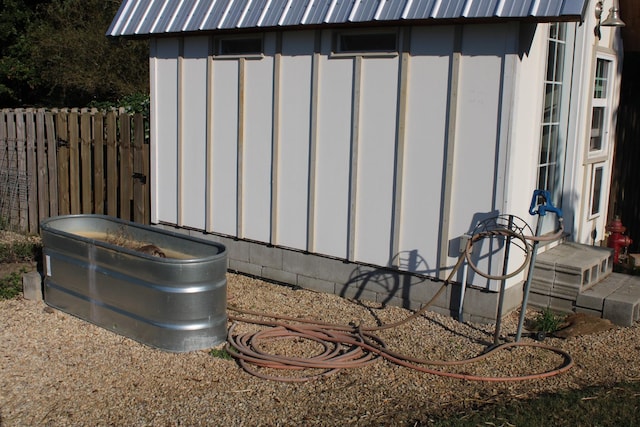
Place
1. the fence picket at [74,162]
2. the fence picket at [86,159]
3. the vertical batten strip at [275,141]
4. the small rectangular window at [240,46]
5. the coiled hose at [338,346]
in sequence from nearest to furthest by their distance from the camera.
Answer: the coiled hose at [338,346] → the vertical batten strip at [275,141] → the small rectangular window at [240,46] → the fence picket at [86,159] → the fence picket at [74,162]

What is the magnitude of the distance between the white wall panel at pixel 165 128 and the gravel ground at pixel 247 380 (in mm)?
2643

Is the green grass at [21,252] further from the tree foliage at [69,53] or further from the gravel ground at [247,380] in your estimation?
the tree foliage at [69,53]

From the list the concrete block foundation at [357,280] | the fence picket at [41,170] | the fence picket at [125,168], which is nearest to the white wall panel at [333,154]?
the concrete block foundation at [357,280]

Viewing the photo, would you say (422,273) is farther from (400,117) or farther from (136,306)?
(136,306)

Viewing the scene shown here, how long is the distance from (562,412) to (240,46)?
5547mm

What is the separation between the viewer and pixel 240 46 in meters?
8.46

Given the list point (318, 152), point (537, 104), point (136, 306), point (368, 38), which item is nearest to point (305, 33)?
point (368, 38)

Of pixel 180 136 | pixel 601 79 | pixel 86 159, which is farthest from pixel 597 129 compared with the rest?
pixel 86 159

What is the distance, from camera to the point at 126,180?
9.78 m

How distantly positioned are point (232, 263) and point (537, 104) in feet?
13.3

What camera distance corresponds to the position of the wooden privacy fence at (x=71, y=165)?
9695 mm

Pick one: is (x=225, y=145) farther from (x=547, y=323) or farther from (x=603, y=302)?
(x=603, y=302)

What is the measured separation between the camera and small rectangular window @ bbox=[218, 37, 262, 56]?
27.3 feet

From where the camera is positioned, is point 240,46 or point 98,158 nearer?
point 240,46
